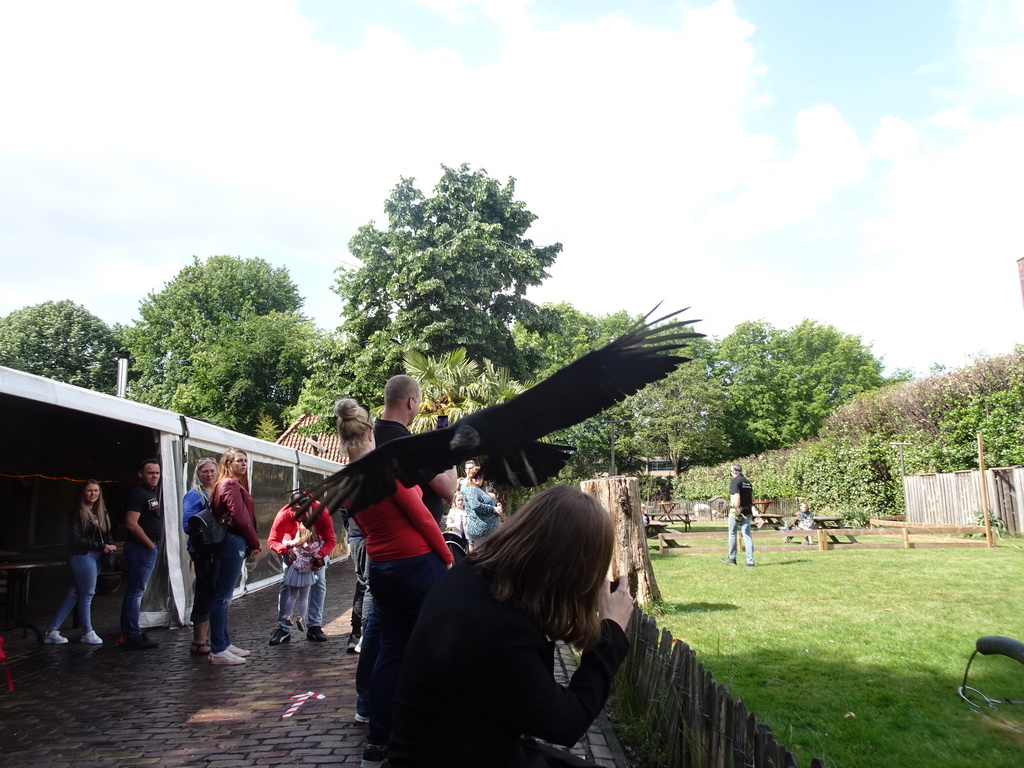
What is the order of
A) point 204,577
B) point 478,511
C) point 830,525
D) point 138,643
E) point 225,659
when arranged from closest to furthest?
point 225,659 → point 204,577 → point 138,643 → point 478,511 → point 830,525

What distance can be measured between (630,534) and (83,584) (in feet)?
19.7

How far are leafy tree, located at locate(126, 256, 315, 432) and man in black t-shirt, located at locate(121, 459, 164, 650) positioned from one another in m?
31.3

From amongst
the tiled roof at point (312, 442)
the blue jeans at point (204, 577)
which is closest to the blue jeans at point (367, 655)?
the blue jeans at point (204, 577)

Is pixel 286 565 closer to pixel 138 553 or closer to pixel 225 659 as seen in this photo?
pixel 225 659

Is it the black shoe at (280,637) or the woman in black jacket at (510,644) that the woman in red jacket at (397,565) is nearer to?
the woman in black jacket at (510,644)

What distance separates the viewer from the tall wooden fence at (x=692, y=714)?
2.72 m

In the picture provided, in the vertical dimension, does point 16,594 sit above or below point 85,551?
below

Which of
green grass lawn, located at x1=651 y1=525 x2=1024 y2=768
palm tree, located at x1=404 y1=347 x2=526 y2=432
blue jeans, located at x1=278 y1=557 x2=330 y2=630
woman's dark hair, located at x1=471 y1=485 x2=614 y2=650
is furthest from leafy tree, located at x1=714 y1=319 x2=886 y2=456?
woman's dark hair, located at x1=471 y1=485 x2=614 y2=650

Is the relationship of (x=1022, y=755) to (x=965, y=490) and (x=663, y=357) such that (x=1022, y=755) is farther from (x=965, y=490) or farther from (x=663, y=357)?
(x=965, y=490)

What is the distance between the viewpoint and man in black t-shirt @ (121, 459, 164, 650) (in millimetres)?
7293

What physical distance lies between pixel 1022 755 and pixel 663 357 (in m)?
3.04

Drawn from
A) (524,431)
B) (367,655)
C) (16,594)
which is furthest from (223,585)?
(524,431)

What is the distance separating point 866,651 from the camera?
20.3 ft

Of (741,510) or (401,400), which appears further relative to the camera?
(741,510)
